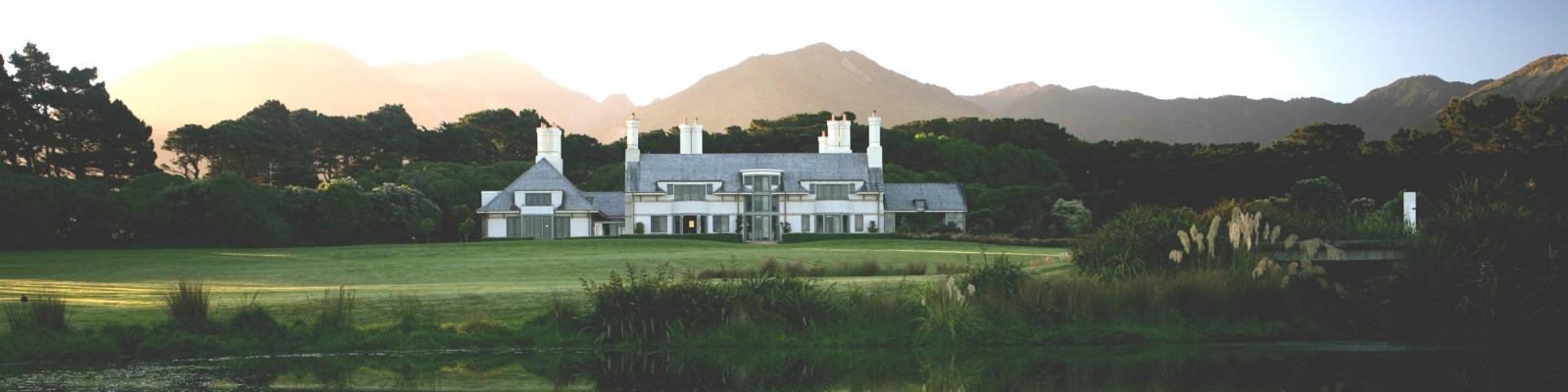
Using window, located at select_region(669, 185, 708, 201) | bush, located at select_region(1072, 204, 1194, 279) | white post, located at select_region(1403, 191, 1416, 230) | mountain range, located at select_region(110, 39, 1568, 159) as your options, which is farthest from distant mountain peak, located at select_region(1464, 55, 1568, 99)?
bush, located at select_region(1072, 204, 1194, 279)

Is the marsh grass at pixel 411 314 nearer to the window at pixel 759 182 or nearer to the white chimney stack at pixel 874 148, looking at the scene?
the window at pixel 759 182

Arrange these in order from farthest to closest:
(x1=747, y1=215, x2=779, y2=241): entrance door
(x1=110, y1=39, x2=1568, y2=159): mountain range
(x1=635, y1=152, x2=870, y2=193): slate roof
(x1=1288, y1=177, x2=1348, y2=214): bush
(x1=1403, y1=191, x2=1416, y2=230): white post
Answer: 1. (x1=110, y1=39, x2=1568, y2=159): mountain range
2. (x1=635, y1=152, x2=870, y2=193): slate roof
3. (x1=747, y1=215, x2=779, y2=241): entrance door
4. (x1=1288, y1=177, x2=1348, y2=214): bush
5. (x1=1403, y1=191, x2=1416, y2=230): white post

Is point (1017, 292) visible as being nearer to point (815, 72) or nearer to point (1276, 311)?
point (1276, 311)

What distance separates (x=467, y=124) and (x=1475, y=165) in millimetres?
69001

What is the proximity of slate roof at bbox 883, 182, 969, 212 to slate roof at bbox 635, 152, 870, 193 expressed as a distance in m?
2.36

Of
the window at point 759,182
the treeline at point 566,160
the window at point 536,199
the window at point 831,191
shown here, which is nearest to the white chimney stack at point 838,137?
the treeline at point 566,160

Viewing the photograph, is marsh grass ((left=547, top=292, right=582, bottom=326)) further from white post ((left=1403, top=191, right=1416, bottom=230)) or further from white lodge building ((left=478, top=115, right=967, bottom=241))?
white lodge building ((left=478, top=115, right=967, bottom=241))

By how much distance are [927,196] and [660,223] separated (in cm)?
1380

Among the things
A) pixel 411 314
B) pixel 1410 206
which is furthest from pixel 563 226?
pixel 1410 206

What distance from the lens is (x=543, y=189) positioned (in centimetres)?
6100

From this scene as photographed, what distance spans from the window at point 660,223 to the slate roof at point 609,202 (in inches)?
138

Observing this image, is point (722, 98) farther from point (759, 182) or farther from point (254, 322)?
point (254, 322)

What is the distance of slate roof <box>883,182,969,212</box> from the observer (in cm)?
6319

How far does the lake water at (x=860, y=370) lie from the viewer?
13.7 meters
